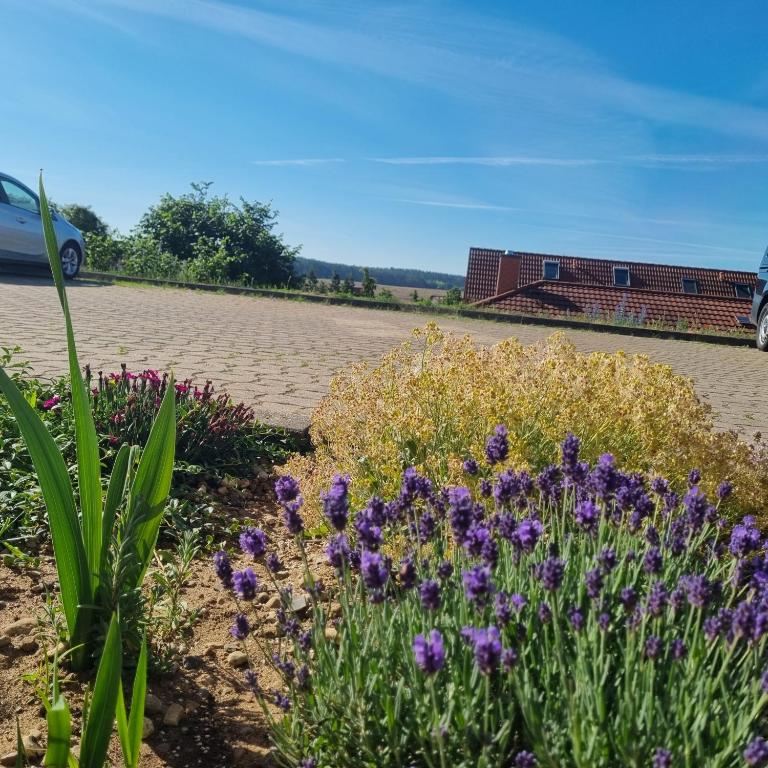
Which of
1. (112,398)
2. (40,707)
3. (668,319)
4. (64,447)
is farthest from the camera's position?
(668,319)

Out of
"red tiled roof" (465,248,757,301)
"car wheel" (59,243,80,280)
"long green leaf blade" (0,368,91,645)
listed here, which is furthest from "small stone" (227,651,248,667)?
"red tiled roof" (465,248,757,301)

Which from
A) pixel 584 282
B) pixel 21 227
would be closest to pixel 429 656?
pixel 21 227

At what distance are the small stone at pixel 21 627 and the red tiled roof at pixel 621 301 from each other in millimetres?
28832

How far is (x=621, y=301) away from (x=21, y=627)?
3096cm

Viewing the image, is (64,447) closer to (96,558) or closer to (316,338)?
(96,558)

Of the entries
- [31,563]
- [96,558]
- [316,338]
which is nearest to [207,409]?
[31,563]

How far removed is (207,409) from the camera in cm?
445

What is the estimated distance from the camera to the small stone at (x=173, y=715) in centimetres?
219

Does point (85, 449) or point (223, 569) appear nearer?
point (223, 569)

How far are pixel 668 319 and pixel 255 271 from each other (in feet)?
53.8

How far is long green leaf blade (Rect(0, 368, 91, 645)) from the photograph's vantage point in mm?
2066

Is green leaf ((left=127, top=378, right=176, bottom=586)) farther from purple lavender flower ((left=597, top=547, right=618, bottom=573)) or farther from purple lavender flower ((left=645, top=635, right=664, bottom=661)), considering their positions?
purple lavender flower ((left=645, top=635, right=664, bottom=661))

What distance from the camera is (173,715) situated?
7.23 ft

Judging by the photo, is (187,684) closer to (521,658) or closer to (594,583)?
(521,658)
